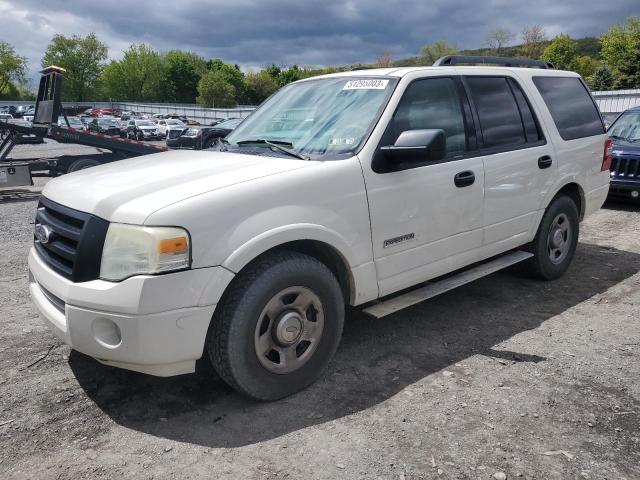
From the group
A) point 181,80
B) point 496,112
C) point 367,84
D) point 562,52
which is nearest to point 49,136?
point 367,84

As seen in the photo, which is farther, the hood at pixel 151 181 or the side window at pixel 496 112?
the side window at pixel 496 112

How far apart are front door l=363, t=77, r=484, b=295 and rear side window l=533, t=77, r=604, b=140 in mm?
1318

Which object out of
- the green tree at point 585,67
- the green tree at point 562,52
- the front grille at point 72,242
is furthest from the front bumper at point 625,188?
the green tree at point 585,67

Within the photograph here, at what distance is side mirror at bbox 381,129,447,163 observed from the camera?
3170mm

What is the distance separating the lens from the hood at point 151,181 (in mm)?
2689

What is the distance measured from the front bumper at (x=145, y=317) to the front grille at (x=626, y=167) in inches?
318

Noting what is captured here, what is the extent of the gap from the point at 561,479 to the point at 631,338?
196cm

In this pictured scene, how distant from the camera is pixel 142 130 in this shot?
38.9m

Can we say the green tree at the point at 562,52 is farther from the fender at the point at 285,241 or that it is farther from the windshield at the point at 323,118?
the fender at the point at 285,241

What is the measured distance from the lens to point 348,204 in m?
3.19

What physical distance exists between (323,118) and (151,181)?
4.14 ft

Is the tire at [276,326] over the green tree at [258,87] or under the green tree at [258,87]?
under

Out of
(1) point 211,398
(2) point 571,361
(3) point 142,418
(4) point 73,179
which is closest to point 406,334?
(2) point 571,361

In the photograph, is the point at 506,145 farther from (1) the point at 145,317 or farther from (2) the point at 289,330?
(1) the point at 145,317
